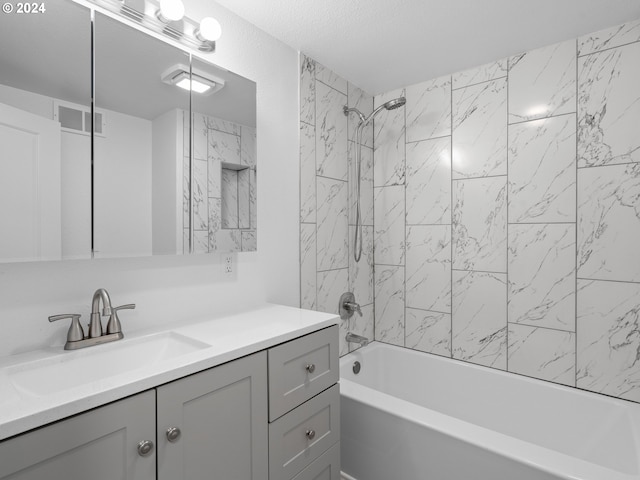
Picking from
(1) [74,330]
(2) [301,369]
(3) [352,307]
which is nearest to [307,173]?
(3) [352,307]

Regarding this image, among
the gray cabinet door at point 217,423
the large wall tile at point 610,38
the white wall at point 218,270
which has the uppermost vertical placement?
the large wall tile at point 610,38

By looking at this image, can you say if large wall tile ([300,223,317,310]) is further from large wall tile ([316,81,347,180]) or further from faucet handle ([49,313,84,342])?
faucet handle ([49,313,84,342])

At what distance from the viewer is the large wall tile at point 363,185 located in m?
2.46

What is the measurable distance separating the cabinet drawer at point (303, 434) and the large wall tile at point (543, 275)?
130cm

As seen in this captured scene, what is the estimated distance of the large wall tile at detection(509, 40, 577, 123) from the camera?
191 cm

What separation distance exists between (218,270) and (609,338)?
6.69 feet

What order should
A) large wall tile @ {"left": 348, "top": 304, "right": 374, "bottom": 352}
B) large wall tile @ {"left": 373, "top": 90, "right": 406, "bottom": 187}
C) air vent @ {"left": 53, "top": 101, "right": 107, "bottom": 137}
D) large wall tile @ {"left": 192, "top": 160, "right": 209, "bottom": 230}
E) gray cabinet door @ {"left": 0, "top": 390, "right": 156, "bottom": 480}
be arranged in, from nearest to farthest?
1. gray cabinet door @ {"left": 0, "top": 390, "right": 156, "bottom": 480}
2. air vent @ {"left": 53, "top": 101, "right": 107, "bottom": 137}
3. large wall tile @ {"left": 192, "top": 160, "right": 209, "bottom": 230}
4. large wall tile @ {"left": 348, "top": 304, "right": 374, "bottom": 352}
5. large wall tile @ {"left": 373, "top": 90, "right": 406, "bottom": 187}

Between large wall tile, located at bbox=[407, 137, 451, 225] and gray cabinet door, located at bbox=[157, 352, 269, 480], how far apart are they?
1.67 m

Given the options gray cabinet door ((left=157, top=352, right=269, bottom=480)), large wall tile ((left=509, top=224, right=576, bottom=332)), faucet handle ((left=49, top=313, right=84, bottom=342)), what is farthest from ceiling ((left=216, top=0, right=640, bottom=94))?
gray cabinet door ((left=157, top=352, right=269, bottom=480))

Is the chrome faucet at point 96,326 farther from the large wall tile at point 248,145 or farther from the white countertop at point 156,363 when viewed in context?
the large wall tile at point 248,145

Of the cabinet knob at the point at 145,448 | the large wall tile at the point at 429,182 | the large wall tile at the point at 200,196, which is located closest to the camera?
the cabinet knob at the point at 145,448

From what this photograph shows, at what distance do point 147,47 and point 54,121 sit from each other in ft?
1.50

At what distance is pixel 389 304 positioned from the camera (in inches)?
103

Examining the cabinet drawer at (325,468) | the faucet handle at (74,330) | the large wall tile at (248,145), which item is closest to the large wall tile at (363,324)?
the cabinet drawer at (325,468)
